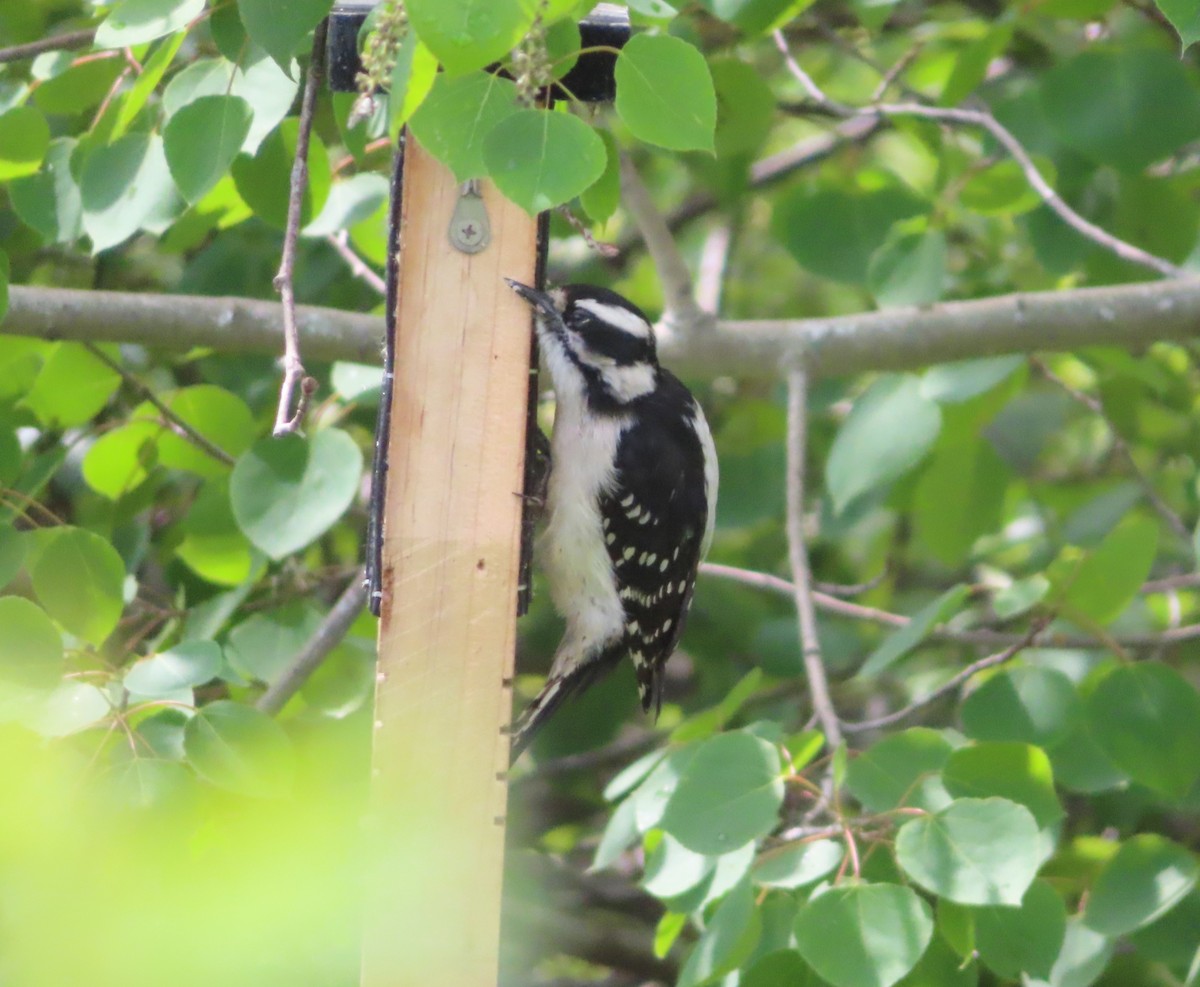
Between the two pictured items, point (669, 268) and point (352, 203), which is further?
point (669, 268)

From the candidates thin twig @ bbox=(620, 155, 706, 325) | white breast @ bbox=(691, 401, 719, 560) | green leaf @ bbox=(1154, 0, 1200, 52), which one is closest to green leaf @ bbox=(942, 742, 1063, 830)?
white breast @ bbox=(691, 401, 719, 560)

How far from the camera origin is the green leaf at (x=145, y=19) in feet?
5.76

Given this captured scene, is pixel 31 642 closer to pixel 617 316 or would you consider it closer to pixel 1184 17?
pixel 617 316

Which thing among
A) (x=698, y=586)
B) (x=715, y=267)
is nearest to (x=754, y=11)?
(x=698, y=586)

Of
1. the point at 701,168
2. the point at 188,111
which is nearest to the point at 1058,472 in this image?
the point at 701,168

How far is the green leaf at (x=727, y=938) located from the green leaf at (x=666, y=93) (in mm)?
1023

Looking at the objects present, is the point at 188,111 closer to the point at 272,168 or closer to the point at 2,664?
the point at 272,168

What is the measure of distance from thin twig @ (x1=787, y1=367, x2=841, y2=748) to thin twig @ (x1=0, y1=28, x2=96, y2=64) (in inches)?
56.9

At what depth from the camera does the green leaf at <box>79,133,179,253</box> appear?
2.16m

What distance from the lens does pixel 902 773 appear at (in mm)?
2150

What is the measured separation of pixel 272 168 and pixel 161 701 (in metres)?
0.82

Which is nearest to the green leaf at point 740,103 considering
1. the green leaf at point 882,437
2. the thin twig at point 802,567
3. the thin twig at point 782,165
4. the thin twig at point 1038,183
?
the thin twig at point 1038,183

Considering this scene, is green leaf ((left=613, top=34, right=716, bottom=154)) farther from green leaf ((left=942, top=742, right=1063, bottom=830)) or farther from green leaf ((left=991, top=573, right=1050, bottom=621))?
green leaf ((left=991, top=573, right=1050, bottom=621))

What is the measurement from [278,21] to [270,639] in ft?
4.02
